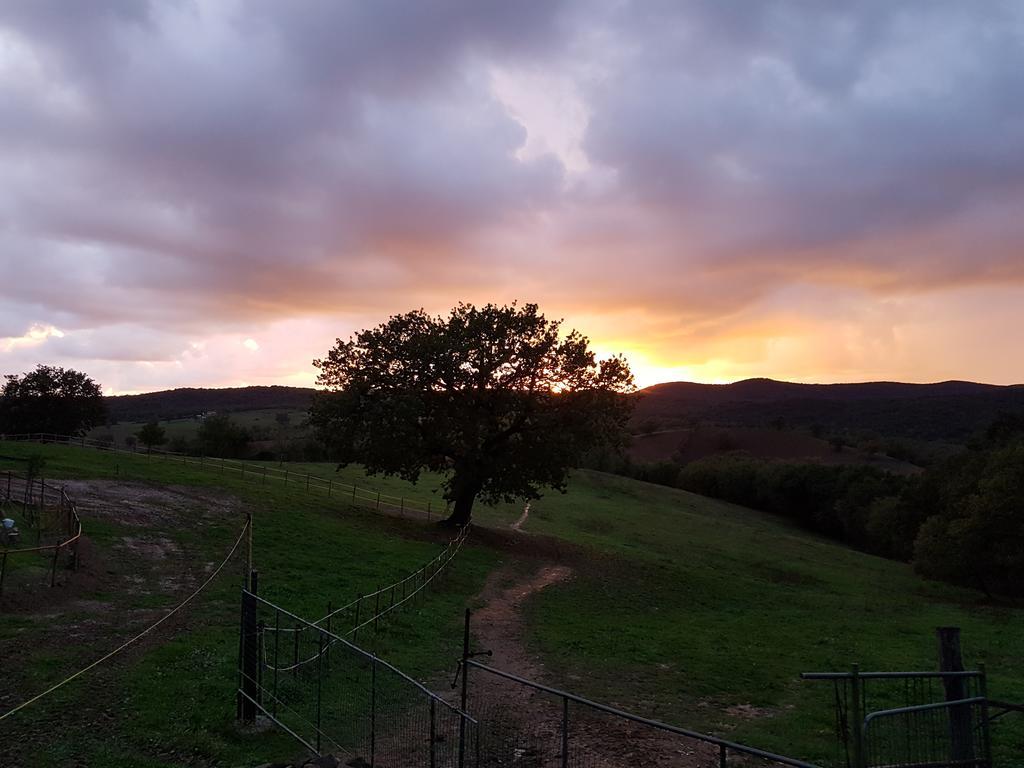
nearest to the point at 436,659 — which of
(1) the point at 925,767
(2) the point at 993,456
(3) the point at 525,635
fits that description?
(3) the point at 525,635

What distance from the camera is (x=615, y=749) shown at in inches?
485

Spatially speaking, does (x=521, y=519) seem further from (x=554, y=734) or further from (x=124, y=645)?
(x=554, y=734)

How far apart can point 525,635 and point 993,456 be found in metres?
44.8

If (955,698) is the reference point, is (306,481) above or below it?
above

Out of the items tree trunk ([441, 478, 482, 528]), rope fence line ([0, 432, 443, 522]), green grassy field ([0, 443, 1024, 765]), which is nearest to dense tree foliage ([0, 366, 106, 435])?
rope fence line ([0, 432, 443, 522])

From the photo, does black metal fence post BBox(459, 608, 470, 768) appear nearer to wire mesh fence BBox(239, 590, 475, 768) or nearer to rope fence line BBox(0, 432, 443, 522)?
wire mesh fence BBox(239, 590, 475, 768)

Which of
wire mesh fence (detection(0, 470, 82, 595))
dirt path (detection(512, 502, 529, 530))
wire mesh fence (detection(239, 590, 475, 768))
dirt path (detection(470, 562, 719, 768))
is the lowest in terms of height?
dirt path (detection(512, 502, 529, 530))

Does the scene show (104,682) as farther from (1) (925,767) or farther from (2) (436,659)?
(1) (925,767)

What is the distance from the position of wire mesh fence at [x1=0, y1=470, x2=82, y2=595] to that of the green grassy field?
5113mm

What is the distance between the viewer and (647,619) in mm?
28547

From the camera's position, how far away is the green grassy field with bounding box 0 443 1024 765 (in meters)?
15.0

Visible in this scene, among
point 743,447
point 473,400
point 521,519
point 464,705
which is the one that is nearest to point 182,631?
point 464,705

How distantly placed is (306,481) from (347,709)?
4852 centimetres

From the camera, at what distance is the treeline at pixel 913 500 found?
Answer: 143 ft
